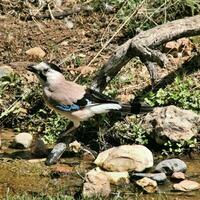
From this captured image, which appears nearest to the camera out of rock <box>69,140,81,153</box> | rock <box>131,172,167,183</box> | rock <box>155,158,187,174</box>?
rock <box>131,172,167,183</box>

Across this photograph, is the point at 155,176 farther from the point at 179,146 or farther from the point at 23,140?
the point at 23,140

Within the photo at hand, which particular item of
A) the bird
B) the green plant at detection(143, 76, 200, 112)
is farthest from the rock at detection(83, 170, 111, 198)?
the green plant at detection(143, 76, 200, 112)

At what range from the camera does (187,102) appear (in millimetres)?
6746

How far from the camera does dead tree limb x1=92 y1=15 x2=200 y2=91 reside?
21.2 feet

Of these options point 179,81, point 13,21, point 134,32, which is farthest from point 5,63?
point 179,81

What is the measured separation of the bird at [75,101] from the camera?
6.23m

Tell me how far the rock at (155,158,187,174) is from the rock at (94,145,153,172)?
11 cm

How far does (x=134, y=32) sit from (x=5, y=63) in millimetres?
1574

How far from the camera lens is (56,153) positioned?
624 centimetres

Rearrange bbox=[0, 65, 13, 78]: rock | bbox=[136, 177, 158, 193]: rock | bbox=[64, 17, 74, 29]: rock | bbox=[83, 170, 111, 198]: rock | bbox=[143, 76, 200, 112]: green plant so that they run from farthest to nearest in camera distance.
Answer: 1. bbox=[64, 17, 74, 29]: rock
2. bbox=[0, 65, 13, 78]: rock
3. bbox=[143, 76, 200, 112]: green plant
4. bbox=[136, 177, 158, 193]: rock
5. bbox=[83, 170, 111, 198]: rock

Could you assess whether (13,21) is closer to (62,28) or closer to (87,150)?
(62,28)

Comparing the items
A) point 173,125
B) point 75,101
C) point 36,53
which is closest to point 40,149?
point 75,101

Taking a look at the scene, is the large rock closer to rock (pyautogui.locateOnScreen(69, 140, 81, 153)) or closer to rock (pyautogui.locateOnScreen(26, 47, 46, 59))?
rock (pyautogui.locateOnScreen(69, 140, 81, 153))

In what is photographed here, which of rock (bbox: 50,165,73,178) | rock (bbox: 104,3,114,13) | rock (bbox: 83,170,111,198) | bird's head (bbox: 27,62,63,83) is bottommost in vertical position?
rock (bbox: 83,170,111,198)
